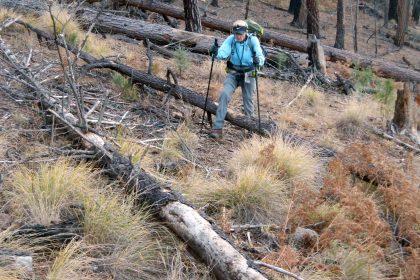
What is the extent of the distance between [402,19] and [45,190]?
25.0 m

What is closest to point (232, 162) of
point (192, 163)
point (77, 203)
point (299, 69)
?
point (192, 163)

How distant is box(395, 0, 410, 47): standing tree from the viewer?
1019 inches

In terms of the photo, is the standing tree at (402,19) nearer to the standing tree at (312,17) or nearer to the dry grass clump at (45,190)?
the standing tree at (312,17)

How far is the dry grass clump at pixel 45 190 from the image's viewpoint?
4500mm

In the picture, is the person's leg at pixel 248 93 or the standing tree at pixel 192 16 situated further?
the standing tree at pixel 192 16

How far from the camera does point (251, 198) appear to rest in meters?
5.74

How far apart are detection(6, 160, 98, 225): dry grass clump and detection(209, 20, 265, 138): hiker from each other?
345cm

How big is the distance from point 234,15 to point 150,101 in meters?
19.2

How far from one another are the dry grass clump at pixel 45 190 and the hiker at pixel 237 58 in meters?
3.45

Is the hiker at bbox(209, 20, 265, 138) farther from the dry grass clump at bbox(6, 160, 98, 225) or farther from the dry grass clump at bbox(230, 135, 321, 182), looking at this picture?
the dry grass clump at bbox(6, 160, 98, 225)

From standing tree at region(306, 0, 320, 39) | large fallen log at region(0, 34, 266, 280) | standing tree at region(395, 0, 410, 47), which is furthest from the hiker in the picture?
standing tree at region(395, 0, 410, 47)

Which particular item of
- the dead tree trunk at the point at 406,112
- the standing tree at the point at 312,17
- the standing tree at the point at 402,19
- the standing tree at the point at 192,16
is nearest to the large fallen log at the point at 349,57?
the standing tree at the point at 312,17

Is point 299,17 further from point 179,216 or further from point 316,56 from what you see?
point 179,216

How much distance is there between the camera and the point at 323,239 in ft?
16.6
